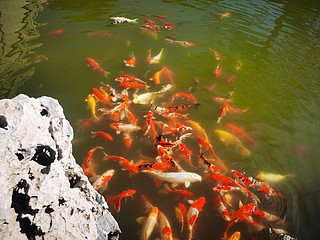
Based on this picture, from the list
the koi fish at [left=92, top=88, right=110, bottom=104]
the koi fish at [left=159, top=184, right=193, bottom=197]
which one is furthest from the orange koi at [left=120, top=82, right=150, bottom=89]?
the koi fish at [left=159, top=184, right=193, bottom=197]

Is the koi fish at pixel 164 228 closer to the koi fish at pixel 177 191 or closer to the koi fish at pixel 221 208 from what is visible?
the koi fish at pixel 177 191

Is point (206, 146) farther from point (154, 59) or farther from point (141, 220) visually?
point (154, 59)

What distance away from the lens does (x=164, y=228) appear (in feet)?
9.30

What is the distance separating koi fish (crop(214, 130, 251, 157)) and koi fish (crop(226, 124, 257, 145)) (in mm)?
306

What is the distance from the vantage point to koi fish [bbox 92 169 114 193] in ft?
10.5

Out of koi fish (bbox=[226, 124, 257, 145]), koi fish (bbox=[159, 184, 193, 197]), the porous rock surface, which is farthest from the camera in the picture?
koi fish (bbox=[226, 124, 257, 145])

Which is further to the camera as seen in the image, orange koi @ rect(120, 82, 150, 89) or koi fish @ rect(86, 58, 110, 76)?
koi fish @ rect(86, 58, 110, 76)

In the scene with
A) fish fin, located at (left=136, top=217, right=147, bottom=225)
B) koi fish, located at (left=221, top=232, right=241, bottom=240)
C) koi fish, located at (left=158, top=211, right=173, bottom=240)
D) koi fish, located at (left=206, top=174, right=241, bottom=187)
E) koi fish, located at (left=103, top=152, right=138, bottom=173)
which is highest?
koi fish, located at (left=103, top=152, right=138, bottom=173)

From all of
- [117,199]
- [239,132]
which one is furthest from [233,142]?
[117,199]

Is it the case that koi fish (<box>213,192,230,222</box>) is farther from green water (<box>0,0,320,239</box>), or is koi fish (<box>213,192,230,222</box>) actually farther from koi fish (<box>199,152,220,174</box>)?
koi fish (<box>199,152,220,174</box>)

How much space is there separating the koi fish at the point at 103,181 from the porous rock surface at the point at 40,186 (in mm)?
864

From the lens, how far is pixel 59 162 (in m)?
2.26

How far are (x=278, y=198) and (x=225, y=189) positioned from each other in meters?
1.00

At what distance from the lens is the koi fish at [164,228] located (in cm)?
276
